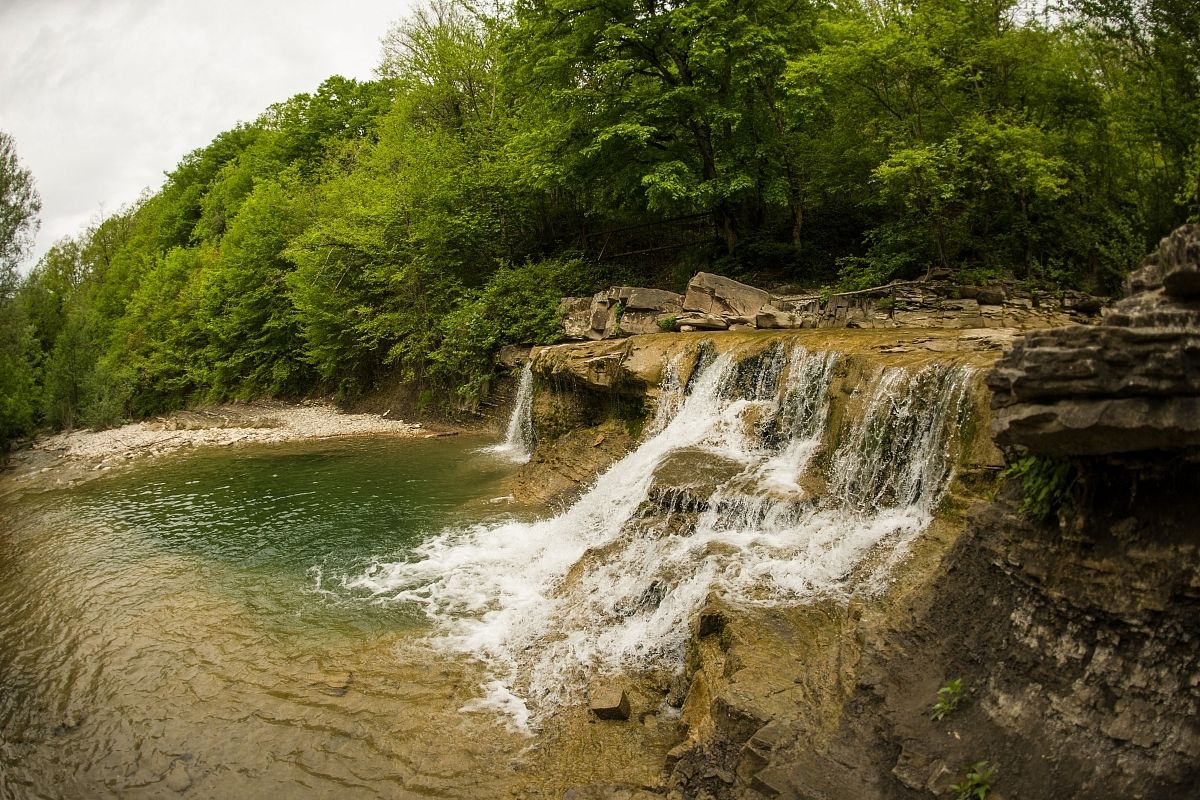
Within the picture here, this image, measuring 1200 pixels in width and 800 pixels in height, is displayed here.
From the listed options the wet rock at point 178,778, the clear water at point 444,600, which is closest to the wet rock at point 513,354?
the clear water at point 444,600

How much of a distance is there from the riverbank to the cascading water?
34.6 ft

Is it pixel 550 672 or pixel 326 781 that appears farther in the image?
Answer: pixel 550 672

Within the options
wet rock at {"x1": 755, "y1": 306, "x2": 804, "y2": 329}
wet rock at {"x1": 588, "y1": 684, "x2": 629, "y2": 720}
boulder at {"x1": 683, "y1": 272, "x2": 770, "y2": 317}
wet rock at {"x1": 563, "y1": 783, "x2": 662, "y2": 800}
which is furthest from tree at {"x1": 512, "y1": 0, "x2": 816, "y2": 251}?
wet rock at {"x1": 563, "y1": 783, "x2": 662, "y2": 800}

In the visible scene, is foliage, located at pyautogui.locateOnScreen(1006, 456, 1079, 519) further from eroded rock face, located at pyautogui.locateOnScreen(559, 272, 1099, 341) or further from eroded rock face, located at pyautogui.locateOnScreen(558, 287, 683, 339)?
eroded rock face, located at pyautogui.locateOnScreen(558, 287, 683, 339)

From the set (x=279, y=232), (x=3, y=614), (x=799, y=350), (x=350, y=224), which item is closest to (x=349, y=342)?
(x=350, y=224)

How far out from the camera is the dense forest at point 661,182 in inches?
529

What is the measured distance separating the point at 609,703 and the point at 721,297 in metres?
10.8

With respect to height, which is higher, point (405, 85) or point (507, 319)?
point (405, 85)

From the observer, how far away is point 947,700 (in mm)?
4207

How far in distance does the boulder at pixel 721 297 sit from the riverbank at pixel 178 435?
29.2 feet

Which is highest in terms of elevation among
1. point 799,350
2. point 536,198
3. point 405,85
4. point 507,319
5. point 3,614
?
point 405,85

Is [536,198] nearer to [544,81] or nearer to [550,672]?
[544,81]

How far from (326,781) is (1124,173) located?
1775cm

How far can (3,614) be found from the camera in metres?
8.88
